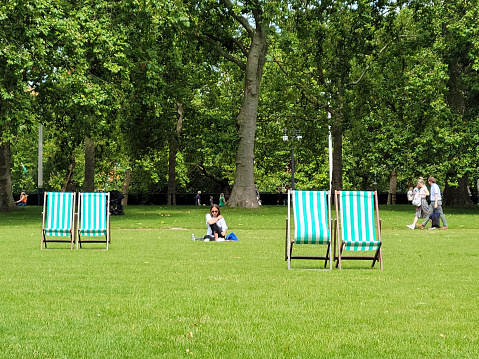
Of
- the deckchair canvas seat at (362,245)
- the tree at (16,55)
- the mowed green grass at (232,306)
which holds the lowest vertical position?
→ the mowed green grass at (232,306)

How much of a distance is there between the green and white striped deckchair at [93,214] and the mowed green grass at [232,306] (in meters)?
1.16

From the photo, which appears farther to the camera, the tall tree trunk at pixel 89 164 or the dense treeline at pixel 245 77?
the tall tree trunk at pixel 89 164

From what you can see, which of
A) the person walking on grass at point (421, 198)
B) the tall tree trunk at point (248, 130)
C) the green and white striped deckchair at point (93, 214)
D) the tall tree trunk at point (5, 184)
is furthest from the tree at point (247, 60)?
the green and white striped deckchair at point (93, 214)

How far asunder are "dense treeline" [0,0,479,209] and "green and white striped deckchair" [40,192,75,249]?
1093 centimetres

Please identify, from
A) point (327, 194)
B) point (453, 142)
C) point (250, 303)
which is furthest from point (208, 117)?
point (250, 303)

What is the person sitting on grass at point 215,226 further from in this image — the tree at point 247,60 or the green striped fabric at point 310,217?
the tree at point 247,60

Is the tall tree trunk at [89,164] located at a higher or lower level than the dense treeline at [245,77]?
lower

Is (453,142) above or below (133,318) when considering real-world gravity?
above

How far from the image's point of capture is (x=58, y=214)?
1523cm

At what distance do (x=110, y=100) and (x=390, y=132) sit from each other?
18.0 meters

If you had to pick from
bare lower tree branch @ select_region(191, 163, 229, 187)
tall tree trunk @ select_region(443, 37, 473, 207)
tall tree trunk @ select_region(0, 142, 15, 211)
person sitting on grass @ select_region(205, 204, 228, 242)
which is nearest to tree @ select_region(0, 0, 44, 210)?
tall tree trunk @ select_region(0, 142, 15, 211)

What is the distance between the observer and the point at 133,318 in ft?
22.0

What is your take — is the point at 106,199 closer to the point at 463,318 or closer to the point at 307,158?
the point at 463,318

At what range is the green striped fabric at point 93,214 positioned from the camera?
15.3 meters
